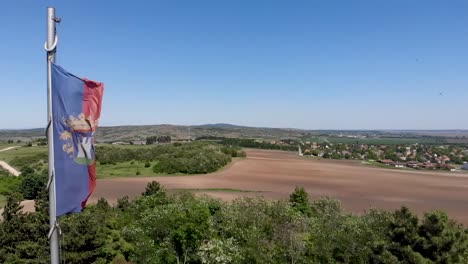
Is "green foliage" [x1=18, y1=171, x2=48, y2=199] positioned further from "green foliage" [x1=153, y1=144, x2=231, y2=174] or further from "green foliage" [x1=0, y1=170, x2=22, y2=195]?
"green foliage" [x1=153, y1=144, x2=231, y2=174]

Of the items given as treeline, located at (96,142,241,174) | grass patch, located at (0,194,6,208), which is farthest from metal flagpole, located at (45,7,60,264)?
treeline, located at (96,142,241,174)

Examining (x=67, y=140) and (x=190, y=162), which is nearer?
(x=67, y=140)

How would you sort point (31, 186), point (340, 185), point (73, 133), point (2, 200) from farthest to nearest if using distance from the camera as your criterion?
point (340, 185)
point (31, 186)
point (2, 200)
point (73, 133)

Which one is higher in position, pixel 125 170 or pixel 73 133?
pixel 73 133

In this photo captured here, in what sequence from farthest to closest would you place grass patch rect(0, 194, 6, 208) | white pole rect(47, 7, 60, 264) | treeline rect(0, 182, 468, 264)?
grass patch rect(0, 194, 6, 208) → treeline rect(0, 182, 468, 264) → white pole rect(47, 7, 60, 264)

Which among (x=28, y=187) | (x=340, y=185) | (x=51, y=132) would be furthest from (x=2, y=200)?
(x=51, y=132)

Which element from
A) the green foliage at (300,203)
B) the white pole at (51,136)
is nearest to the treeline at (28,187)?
the green foliage at (300,203)

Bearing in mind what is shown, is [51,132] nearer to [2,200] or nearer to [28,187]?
[2,200]

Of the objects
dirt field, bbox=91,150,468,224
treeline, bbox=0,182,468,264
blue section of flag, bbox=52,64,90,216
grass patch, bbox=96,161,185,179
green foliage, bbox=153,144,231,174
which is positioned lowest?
dirt field, bbox=91,150,468,224
